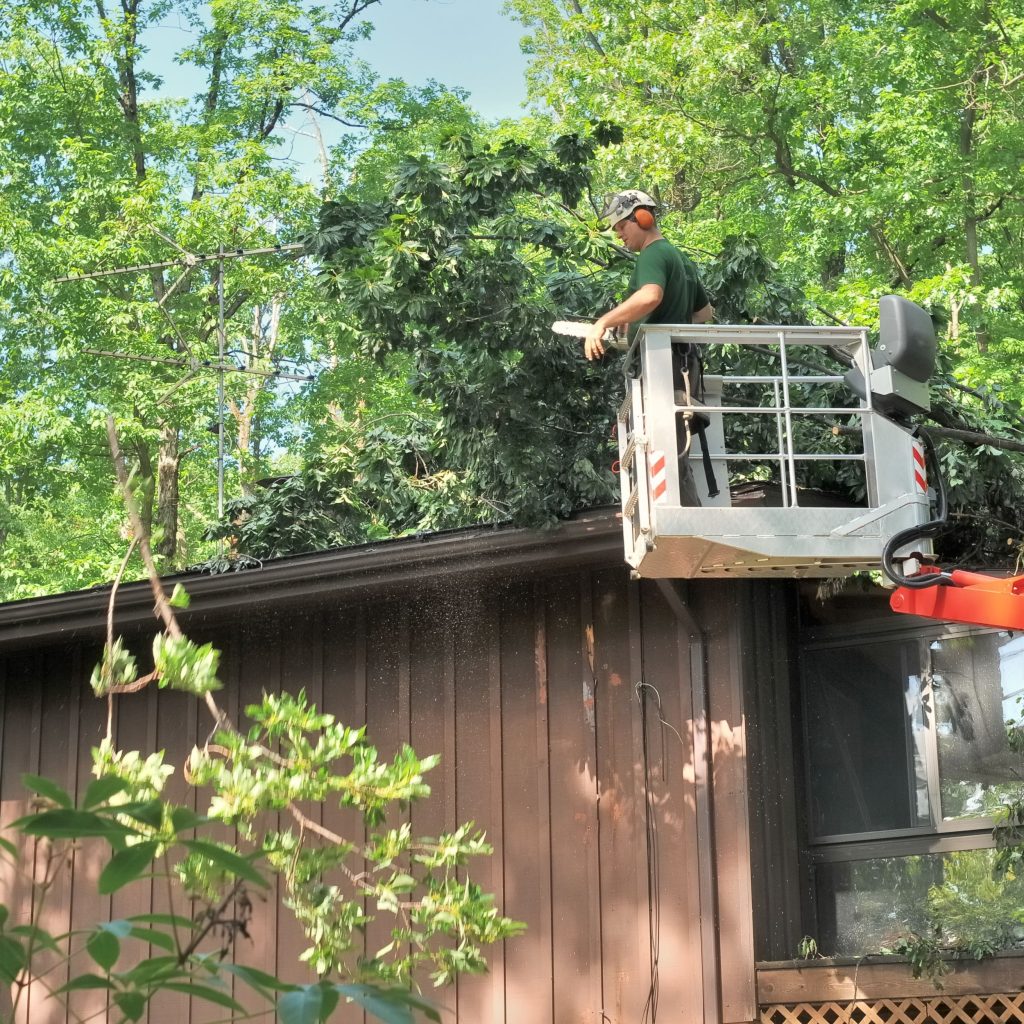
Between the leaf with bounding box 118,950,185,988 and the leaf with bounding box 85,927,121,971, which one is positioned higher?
the leaf with bounding box 85,927,121,971

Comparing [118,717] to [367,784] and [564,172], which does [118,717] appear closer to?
[564,172]

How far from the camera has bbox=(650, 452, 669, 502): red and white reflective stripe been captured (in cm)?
685

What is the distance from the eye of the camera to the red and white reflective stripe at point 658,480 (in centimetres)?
685

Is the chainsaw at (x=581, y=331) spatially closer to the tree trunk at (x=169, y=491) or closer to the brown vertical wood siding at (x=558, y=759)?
the brown vertical wood siding at (x=558, y=759)

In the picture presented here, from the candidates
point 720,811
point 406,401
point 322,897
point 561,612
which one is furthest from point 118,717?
point 406,401

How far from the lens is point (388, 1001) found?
1.72m

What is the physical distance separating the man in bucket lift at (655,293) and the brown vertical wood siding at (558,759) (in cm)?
194

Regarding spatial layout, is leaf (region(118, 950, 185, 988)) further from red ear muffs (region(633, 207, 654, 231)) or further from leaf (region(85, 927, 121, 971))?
red ear muffs (region(633, 207, 654, 231))

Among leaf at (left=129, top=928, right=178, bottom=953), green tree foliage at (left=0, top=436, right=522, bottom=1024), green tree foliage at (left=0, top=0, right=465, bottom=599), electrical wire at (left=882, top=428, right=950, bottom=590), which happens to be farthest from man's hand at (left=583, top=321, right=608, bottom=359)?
green tree foliage at (left=0, top=0, right=465, bottom=599)

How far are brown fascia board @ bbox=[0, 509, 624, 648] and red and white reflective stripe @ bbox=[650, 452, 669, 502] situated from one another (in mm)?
1820

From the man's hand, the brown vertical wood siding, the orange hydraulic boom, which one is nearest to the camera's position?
the orange hydraulic boom

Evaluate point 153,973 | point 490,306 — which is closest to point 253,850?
point 153,973

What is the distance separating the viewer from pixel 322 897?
534cm

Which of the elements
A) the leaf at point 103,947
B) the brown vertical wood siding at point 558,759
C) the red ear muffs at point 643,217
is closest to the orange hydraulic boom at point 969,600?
the red ear muffs at point 643,217
